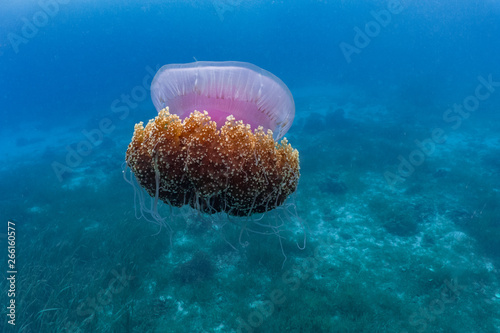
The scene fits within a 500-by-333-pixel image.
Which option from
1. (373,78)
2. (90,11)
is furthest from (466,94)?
(90,11)

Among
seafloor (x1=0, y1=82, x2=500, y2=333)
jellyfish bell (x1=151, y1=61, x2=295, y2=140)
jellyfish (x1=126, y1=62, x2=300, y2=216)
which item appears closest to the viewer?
jellyfish (x1=126, y1=62, x2=300, y2=216)

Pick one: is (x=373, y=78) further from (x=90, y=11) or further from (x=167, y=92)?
(x=90, y=11)

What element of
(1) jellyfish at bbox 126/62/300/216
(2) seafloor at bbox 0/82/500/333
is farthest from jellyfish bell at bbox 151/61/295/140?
(2) seafloor at bbox 0/82/500/333

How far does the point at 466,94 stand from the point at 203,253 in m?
41.7

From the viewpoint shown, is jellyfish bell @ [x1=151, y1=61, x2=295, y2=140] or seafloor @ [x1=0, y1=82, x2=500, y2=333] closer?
jellyfish bell @ [x1=151, y1=61, x2=295, y2=140]

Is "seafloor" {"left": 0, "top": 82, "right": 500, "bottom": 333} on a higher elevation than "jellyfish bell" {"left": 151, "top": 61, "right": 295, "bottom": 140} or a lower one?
lower

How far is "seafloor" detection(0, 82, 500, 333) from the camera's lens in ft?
23.2

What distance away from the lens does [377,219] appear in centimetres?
1134

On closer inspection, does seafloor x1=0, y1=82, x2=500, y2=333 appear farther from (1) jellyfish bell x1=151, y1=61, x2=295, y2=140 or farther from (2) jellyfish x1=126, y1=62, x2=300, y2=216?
(1) jellyfish bell x1=151, y1=61, x2=295, y2=140

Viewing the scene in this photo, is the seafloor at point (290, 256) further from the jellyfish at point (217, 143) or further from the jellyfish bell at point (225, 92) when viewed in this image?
the jellyfish bell at point (225, 92)

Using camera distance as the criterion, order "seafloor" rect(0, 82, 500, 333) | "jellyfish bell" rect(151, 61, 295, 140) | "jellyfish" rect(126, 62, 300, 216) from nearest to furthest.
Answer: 1. "jellyfish" rect(126, 62, 300, 216)
2. "jellyfish bell" rect(151, 61, 295, 140)
3. "seafloor" rect(0, 82, 500, 333)

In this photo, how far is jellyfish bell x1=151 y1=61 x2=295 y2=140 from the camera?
7.86 feet

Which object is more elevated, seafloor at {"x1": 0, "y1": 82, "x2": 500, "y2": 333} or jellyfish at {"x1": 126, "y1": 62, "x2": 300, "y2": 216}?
jellyfish at {"x1": 126, "y1": 62, "x2": 300, "y2": 216}

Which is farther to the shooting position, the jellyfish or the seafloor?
the seafloor
